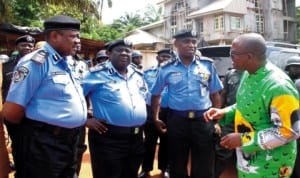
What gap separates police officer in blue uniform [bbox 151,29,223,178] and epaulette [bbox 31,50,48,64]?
6.21 ft

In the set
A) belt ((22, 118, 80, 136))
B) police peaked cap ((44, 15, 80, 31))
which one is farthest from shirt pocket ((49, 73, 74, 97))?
police peaked cap ((44, 15, 80, 31))

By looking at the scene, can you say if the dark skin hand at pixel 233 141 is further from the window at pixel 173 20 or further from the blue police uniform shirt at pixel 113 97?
the window at pixel 173 20

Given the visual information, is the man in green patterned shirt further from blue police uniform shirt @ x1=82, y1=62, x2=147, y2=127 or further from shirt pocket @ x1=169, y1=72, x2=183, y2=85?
shirt pocket @ x1=169, y1=72, x2=183, y2=85

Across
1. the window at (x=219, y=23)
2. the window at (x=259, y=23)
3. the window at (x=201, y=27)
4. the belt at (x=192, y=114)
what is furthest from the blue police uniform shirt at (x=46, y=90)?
the window at (x=259, y=23)

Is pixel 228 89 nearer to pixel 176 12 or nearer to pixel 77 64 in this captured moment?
pixel 77 64

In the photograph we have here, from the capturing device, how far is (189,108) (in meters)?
4.39

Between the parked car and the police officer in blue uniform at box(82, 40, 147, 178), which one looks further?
the parked car

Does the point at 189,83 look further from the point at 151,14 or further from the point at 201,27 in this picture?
the point at 151,14

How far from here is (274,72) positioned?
8.77ft

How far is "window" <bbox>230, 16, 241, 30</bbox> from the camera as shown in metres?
33.7

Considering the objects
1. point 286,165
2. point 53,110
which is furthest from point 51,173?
point 286,165

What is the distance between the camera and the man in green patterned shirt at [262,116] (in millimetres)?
2520

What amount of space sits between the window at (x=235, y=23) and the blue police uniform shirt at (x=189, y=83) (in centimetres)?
3001

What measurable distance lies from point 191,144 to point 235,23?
31110 mm
